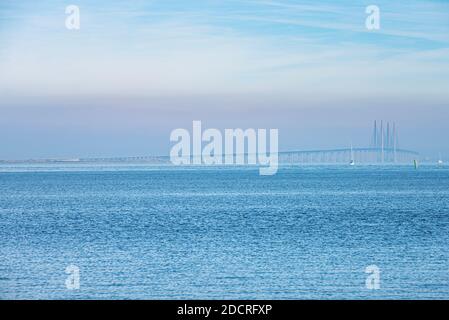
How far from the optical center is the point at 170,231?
115 feet

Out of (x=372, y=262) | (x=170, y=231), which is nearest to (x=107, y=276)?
(x=372, y=262)

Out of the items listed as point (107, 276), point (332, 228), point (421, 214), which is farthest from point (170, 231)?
point (421, 214)

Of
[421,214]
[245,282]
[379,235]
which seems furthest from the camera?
[421,214]

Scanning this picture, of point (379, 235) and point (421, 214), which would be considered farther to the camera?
point (421, 214)

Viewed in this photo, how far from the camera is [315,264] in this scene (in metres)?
24.0
